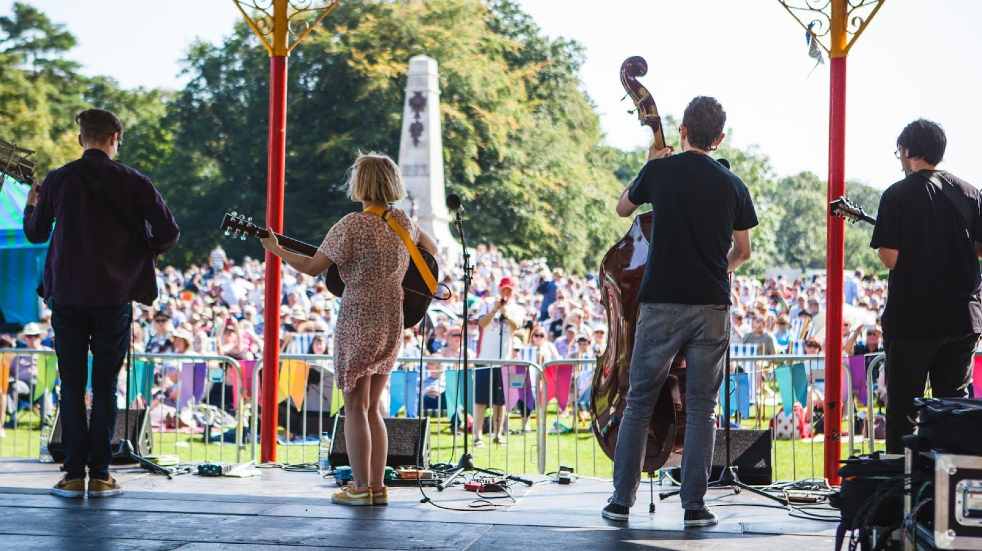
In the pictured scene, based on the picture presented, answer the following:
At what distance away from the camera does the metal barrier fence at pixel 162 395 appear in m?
9.17

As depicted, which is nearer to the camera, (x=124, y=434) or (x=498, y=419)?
(x=124, y=434)

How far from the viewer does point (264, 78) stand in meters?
43.4

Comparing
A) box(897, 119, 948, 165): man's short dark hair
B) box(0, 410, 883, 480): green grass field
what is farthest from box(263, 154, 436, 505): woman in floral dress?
box(0, 410, 883, 480): green grass field

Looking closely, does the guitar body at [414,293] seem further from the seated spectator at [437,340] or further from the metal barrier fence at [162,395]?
the seated spectator at [437,340]

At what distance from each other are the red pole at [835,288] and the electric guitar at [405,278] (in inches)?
96.5

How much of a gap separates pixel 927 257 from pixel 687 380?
4.15ft

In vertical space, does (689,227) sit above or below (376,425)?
above

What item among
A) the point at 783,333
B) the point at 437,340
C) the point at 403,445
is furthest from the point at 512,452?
the point at 783,333

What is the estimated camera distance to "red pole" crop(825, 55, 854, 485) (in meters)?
7.36

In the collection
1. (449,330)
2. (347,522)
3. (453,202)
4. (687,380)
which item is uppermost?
(453,202)

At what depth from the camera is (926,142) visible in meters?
5.89

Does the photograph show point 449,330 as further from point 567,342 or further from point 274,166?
point 274,166

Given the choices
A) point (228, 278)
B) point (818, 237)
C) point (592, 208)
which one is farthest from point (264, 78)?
point (818, 237)

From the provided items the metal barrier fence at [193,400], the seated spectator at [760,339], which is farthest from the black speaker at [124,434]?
the seated spectator at [760,339]
